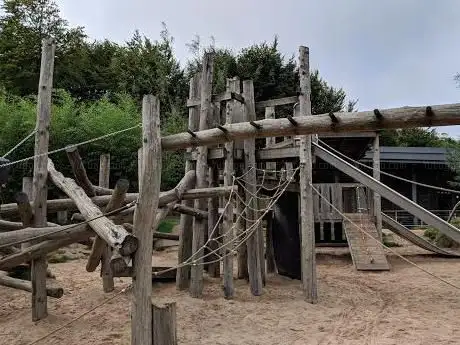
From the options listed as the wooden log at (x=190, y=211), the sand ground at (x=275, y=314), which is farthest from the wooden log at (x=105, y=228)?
the wooden log at (x=190, y=211)

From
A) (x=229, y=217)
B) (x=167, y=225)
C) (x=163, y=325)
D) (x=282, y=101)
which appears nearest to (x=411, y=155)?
(x=167, y=225)

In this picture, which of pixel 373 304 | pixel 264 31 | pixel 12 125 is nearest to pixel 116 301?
pixel 373 304

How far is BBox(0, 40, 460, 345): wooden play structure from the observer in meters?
4.00

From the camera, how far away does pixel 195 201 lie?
795cm

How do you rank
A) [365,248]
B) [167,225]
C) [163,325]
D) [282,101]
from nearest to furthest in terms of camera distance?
1. [163,325]
2. [282,101]
3. [365,248]
4. [167,225]

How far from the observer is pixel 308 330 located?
5.90m

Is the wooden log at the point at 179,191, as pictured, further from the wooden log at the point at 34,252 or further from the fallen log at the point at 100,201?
the wooden log at the point at 34,252

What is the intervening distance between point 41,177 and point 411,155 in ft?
54.4

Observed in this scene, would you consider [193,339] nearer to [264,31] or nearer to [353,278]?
[353,278]

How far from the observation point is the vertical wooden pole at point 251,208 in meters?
7.57

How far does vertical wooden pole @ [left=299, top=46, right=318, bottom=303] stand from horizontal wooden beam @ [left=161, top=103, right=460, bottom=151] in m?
3.23

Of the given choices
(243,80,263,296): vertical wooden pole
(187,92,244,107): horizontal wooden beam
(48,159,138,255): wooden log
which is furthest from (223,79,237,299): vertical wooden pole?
(48,159,138,255): wooden log

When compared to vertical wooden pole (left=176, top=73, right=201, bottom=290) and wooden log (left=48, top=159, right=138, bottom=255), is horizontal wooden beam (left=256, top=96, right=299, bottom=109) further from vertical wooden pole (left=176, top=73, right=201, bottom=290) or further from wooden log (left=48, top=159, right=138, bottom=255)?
wooden log (left=48, top=159, right=138, bottom=255)

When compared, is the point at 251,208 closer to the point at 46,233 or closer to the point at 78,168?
the point at 78,168
